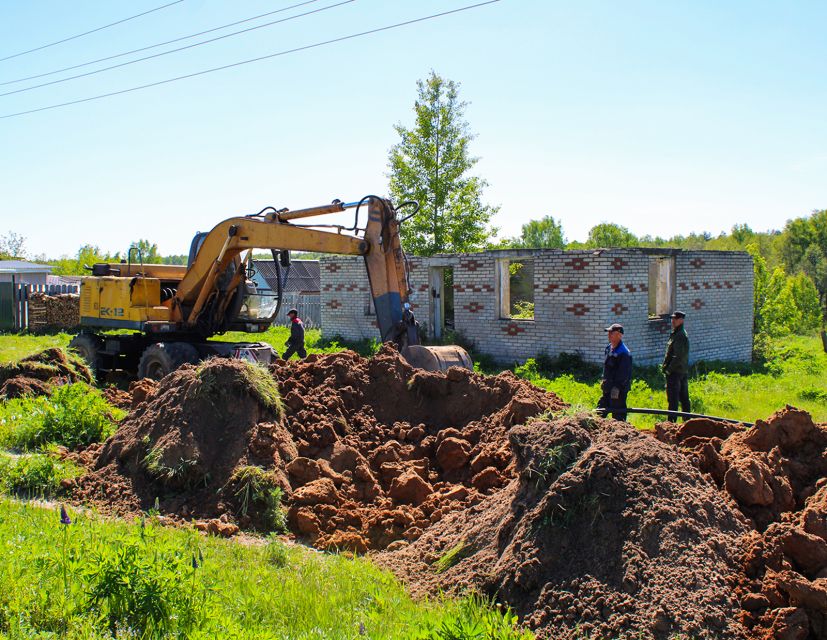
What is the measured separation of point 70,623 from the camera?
416 centimetres

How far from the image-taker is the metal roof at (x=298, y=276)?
3428 cm

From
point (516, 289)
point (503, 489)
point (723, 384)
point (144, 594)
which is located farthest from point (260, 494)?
point (516, 289)

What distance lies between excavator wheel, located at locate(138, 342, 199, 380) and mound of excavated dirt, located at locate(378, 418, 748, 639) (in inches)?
314

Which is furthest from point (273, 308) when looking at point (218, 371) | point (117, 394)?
point (218, 371)

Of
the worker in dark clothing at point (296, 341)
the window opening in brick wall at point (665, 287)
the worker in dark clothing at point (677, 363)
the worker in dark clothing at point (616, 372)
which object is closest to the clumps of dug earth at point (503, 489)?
the worker in dark clothing at point (616, 372)

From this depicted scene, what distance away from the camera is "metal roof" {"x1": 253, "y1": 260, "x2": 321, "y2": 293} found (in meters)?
34.3

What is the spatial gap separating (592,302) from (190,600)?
12.6 meters

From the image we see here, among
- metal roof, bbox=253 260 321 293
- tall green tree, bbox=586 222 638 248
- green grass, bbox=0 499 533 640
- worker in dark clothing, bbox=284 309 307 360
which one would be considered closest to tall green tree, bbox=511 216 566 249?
tall green tree, bbox=586 222 638 248

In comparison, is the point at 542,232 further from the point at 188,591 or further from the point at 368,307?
the point at 188,591

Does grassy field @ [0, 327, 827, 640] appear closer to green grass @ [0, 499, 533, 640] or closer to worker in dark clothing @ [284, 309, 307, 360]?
green grass @ [0, 499, 533, 640]

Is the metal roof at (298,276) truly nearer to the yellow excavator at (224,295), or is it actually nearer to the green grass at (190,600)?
the yellow excavator at (224,295)

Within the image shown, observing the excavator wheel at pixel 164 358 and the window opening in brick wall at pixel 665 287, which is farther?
the window opening in brick wall at pixel 665 287

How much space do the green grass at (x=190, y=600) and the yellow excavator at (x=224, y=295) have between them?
554 cm

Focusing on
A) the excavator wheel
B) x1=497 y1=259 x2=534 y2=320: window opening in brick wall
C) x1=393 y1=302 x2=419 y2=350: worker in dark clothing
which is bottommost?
the excavator wheel
